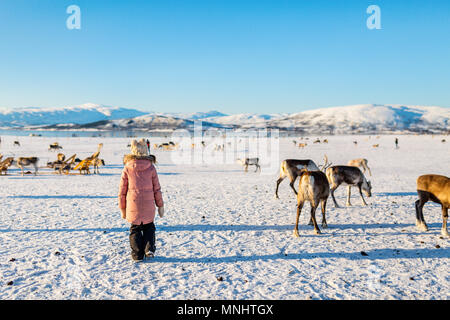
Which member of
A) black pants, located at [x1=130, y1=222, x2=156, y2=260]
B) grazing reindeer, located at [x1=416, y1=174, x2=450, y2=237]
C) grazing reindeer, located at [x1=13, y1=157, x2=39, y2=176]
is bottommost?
black pants, located at [x1=130, y1=222, x2=156, y2=260]

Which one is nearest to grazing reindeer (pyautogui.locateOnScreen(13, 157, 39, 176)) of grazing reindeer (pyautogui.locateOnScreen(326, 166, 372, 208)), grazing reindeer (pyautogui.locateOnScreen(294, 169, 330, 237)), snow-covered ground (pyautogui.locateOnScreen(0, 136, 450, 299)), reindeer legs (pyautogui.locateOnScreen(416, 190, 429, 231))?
snow-covered ground (pyautogui.locateOnScreen(0, 136, 450, 299))

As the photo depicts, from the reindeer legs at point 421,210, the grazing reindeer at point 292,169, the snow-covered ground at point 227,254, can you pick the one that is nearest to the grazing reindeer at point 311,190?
the snow-covered ground at point 227,254

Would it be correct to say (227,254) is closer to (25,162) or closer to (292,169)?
(292,169)

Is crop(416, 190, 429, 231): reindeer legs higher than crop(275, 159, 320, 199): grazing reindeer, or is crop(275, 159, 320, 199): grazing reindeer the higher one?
crop(275, 159, 320, 199): grazing reindeer

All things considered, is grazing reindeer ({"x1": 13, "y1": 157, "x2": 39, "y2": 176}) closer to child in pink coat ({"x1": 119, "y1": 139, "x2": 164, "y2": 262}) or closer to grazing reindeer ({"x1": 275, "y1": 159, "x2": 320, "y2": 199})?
grazing reindeer ({"x1": 275, "y1": 159, "x2": 320, "y2": 199})

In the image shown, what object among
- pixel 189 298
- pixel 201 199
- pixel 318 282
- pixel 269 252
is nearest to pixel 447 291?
pixel 318 282

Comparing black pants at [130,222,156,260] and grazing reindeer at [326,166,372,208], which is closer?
black pants at [130,222,156,260]

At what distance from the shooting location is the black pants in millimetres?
5000

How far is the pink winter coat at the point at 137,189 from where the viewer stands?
4.80 m

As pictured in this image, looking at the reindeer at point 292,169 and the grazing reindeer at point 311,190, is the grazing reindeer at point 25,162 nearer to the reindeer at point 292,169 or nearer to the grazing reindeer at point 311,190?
the reindeer at point 292,169

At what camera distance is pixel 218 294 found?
4.09 meters

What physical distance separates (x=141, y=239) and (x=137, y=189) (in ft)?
3.04

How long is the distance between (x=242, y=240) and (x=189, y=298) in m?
2.44

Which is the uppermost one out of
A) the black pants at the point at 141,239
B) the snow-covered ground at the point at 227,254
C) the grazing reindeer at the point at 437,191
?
the grazing reindeer at the point at 437,191
